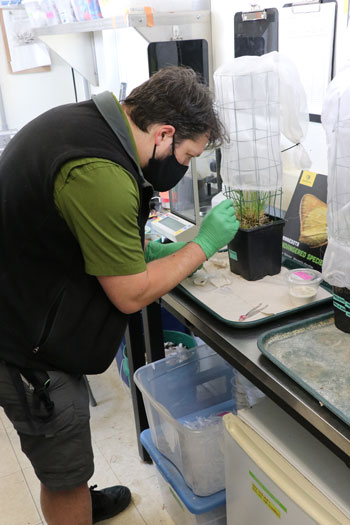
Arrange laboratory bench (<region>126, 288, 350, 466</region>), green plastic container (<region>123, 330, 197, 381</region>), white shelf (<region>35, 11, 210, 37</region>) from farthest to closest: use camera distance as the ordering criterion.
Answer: green plastic container (<region>123, 330, 197, 381</region>) → white shelf (<region>35, 11, 210, 37</region>) → laboratory bench (<region>126, 288, 350, 466</region>)

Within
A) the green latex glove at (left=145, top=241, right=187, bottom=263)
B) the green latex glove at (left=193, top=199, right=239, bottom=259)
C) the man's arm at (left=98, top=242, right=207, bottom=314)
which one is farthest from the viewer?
the green latex glove at (left=145, top=241, right=187, bottom=263)

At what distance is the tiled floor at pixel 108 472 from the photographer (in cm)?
197

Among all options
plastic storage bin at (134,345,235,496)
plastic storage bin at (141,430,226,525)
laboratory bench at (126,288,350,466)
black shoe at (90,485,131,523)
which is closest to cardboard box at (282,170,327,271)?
laboratory bench at (126,288,350,466)

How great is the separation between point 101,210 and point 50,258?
225 millimetres

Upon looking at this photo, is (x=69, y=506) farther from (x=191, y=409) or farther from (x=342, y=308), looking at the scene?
(x=342, y=308)

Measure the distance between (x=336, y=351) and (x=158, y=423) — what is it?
2.57 feet

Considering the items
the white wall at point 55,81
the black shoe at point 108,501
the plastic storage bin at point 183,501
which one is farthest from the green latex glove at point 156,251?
the white wall at point 55,81

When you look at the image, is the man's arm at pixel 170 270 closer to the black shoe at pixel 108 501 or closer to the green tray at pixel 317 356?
the green tray at pixel 317 356

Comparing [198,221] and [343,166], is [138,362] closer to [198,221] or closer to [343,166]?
[198,221]

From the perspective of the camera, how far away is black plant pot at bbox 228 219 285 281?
158cm

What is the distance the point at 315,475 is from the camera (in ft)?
3.67

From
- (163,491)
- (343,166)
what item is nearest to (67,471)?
(163,491)

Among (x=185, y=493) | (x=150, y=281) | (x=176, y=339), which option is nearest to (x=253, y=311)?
(x=150, y=281)

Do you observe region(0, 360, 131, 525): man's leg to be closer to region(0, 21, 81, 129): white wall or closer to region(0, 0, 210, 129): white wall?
region(0, 0, 210, 129): white wall
